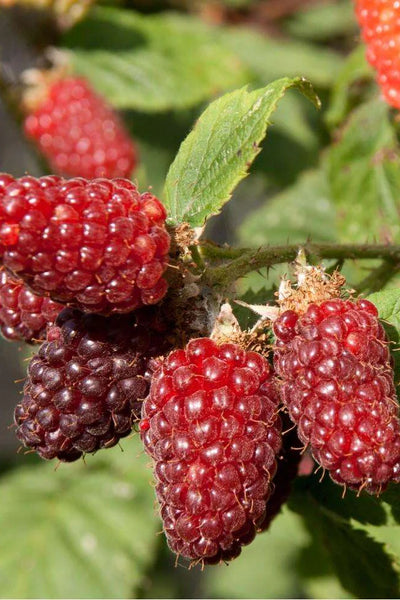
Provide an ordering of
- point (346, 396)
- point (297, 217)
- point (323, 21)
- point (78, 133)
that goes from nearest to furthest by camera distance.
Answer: point (346, 396) < point (297, 217) < point (78, 133) < point (323, 21)

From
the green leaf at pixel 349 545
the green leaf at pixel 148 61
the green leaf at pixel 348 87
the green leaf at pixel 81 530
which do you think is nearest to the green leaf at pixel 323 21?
the green leaf at pixel 148 61

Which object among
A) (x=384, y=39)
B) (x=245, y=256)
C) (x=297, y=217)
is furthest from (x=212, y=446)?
(x=297, y=217)

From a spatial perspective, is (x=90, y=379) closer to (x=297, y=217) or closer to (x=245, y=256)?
(x=245, y=256)

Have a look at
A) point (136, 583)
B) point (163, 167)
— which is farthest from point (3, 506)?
point (163, 167)

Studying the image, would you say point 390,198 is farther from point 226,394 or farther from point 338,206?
point 226,394

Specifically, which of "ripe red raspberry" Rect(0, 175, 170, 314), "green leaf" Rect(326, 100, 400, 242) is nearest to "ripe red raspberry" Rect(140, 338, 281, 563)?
"ripe red raspberry" Rect(0, 175, 170, 314)

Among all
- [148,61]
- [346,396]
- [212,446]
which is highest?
[346,396]
